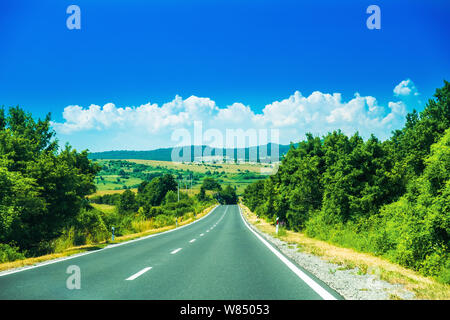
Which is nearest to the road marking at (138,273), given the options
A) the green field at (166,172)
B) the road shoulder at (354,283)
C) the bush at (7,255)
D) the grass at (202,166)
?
the road shoulder at (354,283)

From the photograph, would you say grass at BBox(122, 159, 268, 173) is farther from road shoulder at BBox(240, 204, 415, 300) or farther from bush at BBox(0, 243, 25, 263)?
road shoulder at BBox(240, 204, 415, 300)

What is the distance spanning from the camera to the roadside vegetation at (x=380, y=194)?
7945 millimetres

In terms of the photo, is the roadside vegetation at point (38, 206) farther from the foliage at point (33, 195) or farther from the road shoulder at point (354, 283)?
the road shoulder at point (354, 283)

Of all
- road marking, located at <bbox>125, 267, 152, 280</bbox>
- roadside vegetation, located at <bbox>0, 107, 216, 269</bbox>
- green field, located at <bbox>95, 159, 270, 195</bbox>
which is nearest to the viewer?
road marking, located at <bbox>125, 267, 152, 280</bbox>

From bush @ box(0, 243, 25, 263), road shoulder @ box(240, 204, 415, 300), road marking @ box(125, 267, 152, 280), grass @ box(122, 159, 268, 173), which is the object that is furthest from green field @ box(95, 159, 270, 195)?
road shoulder @ box(240, 204, 415, 300)

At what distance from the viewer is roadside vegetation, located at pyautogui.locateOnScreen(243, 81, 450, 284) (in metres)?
7.95

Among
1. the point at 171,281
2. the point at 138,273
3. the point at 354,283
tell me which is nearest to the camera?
the point at 354,283

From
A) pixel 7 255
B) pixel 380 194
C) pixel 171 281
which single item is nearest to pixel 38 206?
pixel 7 255

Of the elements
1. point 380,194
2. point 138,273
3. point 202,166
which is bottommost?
point 138,273

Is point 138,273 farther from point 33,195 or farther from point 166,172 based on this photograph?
point 166,172

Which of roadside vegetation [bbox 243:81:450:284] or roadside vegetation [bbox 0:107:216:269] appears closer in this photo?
roadside vegetation [bbox 243:81:450:284]

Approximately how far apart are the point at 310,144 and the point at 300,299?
2265 cm

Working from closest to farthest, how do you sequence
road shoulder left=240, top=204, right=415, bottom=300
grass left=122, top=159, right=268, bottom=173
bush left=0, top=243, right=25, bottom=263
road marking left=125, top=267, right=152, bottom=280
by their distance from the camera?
road shoulder left=240, top=204, right=415, bottom=300
road marking left=125, top=267, right=152, bottom=280
bush left=0, top=243, right=25, bottom=263
grass left=122, top=159, right=268, bottom=173

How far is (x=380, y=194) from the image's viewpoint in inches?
610
